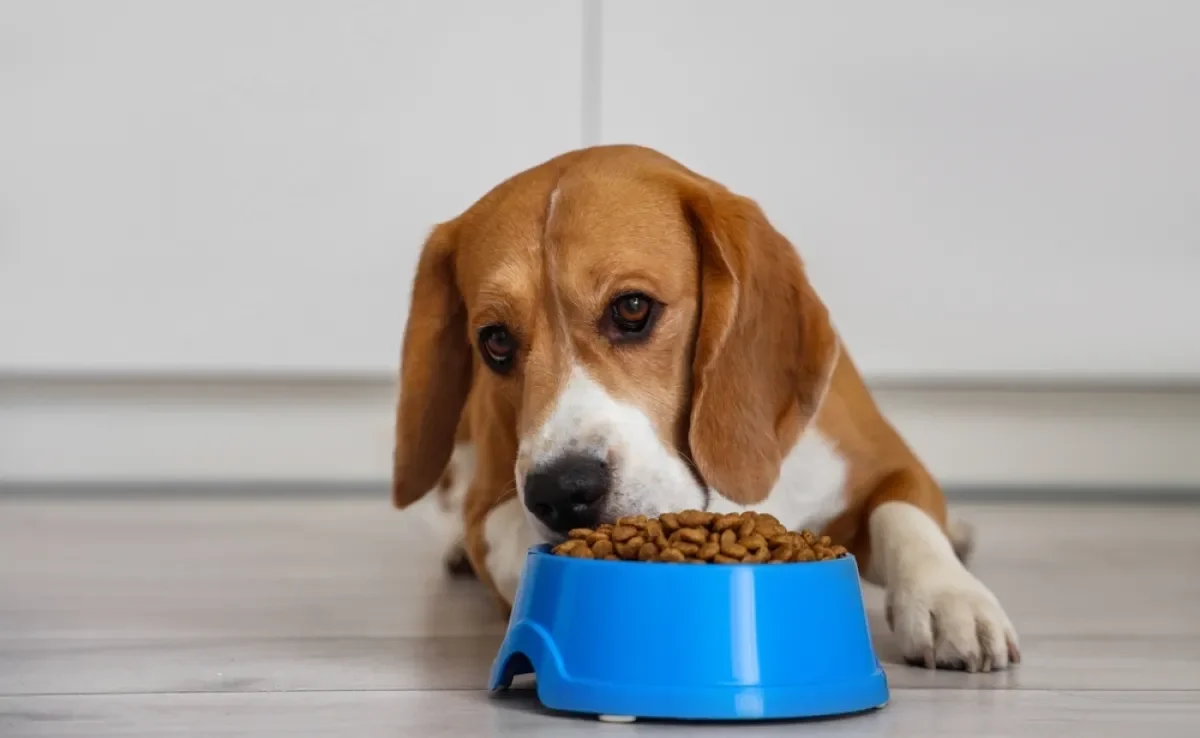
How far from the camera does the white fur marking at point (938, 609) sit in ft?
4.83

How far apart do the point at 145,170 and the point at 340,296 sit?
560 mm

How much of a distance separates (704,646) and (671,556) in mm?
94

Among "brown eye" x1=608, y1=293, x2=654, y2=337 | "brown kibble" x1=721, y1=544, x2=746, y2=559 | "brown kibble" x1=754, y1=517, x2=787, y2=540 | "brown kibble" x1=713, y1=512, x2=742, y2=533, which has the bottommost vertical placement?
"brown kibble" x1=754, y1=517, x2=787, y2=540

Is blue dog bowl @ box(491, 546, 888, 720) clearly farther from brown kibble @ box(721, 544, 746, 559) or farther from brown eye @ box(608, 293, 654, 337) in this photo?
brown eye @ box(608, 293, 654, 337)

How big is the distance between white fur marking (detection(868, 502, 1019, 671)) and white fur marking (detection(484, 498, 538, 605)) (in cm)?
44

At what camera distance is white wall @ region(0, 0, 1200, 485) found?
327 cm

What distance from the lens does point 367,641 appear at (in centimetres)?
167

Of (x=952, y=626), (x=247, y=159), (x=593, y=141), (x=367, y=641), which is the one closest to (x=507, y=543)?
(x=367, y=641)

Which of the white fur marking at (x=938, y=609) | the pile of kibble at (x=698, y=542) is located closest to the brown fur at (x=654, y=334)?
the white fur marking at (x=938, y=609)

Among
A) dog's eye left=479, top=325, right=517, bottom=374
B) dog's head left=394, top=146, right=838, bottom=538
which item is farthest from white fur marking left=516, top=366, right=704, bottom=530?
dog's eye left=479, top=325, right=517, bottom=374

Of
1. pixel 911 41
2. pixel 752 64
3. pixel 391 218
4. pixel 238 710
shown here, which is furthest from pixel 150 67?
pixel 238 710

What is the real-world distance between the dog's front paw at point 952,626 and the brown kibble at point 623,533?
1.27ft

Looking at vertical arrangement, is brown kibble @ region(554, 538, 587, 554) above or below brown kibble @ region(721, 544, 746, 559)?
below

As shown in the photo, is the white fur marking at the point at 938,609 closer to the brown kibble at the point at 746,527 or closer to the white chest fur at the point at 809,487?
the white chest fur at the point at 809,487
